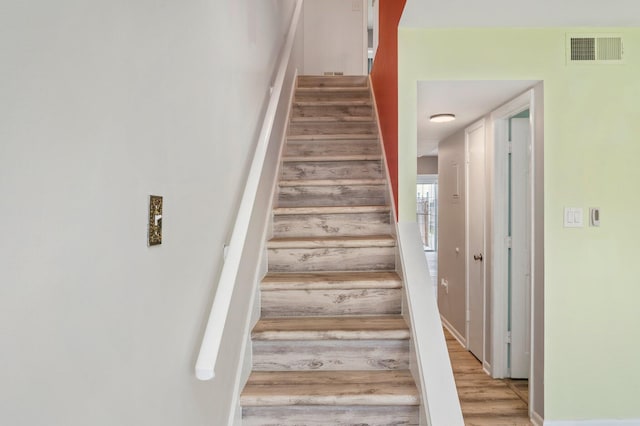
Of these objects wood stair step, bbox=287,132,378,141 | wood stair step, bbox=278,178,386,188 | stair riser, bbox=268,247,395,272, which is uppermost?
wood stair step, bbox=287,132,378,141

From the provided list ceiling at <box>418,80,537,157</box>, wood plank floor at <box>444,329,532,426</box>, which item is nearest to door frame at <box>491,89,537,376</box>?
wood plank floor at <box>444,329,532,426</box>

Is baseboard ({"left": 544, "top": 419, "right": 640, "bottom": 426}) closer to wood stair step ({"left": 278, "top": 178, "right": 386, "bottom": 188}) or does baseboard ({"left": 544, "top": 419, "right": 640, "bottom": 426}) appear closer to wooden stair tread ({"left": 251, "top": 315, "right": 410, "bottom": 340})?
wooden stair tread ({"left": 251, "top": 315, "right": 410, "bottom": 340})

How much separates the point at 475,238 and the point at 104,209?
3213mm

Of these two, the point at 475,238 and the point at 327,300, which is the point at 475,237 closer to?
the point at 475,238

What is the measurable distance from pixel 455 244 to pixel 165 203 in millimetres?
3485

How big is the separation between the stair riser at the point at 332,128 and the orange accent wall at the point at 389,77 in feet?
0.75

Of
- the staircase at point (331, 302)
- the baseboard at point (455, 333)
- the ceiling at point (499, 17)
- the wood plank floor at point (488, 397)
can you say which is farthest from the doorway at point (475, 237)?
the staircase at point (331, 302)

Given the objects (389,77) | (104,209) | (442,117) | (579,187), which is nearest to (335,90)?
(442,117)

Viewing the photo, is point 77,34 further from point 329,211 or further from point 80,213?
point 329,211

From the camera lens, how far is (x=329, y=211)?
252 cm

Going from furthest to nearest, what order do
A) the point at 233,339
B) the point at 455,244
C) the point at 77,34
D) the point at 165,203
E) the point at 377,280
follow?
the point at 455,244
the point at 377,280
the point at 233,339
the point at 165,203
the point at 77,34

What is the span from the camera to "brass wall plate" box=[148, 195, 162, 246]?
36.2 inches

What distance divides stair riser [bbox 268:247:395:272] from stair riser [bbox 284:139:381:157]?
3.48ft

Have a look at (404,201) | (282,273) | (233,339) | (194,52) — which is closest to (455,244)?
(404,201)
